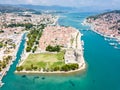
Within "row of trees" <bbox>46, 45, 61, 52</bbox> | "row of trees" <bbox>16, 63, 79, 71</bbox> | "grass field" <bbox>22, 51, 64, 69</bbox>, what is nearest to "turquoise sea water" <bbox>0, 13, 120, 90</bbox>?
"row of trees" <bbox>16, 63, 79, 71</bbox>

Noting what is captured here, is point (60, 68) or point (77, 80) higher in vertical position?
point (60, 68)

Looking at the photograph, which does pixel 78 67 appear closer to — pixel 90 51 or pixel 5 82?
pixel 5 82

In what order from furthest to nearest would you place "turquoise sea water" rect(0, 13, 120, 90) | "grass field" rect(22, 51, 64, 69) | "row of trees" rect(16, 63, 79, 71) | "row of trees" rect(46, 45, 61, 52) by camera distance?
1. "row of trees" rect(46, 45, 61, 52)
2. "grass field" rect(22, 51, 64, 69)
3. "row of trees" rect(16, 63, 79, 71)
4. "turquoise sea water" rect(0, 13, 120, 90)

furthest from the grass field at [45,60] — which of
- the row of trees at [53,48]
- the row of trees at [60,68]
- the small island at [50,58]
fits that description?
the row of trees at [53,48]

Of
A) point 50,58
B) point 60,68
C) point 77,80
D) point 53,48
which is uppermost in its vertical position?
point 60,68

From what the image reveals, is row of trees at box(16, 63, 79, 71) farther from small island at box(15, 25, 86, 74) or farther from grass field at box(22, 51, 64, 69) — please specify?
grass field at box(22, 51, 64, 69)

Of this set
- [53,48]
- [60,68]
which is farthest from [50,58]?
[60,68]

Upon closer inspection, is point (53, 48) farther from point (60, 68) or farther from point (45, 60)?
point (60, 68)

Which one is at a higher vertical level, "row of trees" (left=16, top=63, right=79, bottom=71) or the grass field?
"row of trees" (left=16, top=63, right=79, bottom=71)
